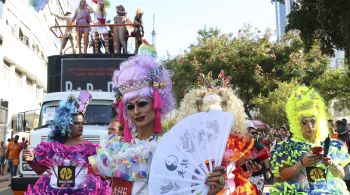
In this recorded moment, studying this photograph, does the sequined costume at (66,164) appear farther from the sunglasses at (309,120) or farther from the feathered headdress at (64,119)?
the sunglasses at (309,120)

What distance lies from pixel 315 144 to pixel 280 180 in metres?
0.45

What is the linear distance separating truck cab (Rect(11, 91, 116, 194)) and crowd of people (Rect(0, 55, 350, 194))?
163 centimetres

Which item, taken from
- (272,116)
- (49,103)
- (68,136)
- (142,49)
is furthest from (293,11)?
(272,116)

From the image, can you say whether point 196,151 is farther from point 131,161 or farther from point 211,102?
point 211,102

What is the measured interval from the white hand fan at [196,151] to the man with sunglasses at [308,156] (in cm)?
167

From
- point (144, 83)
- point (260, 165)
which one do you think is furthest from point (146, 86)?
point (260, 165)

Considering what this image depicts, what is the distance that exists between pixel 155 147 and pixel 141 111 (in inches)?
10.7

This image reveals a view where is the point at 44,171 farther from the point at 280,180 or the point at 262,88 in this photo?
the point at 262,88

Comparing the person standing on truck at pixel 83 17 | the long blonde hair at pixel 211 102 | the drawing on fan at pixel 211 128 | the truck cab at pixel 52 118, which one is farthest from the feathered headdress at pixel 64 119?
the person standing on truck at pixel 83 17

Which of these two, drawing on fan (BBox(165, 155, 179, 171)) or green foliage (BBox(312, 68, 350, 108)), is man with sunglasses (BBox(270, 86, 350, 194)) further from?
green foliage (BBox(312, 68, 350, 108))

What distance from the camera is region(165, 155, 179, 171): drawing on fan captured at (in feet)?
8.68

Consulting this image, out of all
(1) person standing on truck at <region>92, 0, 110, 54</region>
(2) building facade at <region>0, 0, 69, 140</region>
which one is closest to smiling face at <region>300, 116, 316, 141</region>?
(1) person standing on truck at <region>92, 0, 110, 54</region>

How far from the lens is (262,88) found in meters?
30.0

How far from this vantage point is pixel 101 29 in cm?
1241
